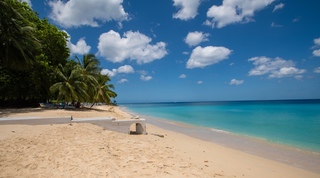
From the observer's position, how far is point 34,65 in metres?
17.8

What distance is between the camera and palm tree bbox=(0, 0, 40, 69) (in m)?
13.2

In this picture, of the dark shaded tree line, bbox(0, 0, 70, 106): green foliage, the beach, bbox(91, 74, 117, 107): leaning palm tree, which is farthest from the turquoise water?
bbox(0, 0, 70, 106): green foliage

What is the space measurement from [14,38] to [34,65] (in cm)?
420

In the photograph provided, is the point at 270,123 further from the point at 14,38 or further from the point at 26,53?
the point at 14,38

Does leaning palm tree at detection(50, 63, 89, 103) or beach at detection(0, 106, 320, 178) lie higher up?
leaning palm tree at detection(50, 63, 89, 103)

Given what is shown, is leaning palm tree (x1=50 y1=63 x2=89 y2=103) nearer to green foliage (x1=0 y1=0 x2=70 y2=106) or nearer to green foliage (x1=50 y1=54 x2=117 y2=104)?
green foliage (x1=50 y1=54 x2=117 y2=104)

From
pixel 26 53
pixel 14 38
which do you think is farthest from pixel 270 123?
pixel 14 38

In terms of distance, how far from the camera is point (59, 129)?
7.50m

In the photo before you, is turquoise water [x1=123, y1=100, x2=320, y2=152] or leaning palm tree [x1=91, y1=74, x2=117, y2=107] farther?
leaning palm tree [x1=91, y1=74, x2=117, y2=107]

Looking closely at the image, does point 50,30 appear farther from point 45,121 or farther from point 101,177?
point 101,177

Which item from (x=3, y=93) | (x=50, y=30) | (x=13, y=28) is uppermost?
(x=50, y=30)

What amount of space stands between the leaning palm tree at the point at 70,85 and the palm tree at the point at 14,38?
305cm

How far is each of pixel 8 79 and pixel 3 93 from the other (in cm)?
155

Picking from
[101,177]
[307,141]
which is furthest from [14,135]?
[307,141]
